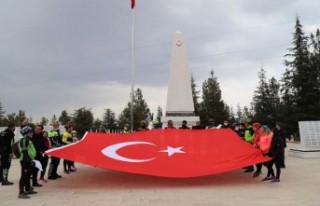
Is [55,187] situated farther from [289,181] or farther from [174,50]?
[174,50]

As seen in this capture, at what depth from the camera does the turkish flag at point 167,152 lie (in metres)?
9.77

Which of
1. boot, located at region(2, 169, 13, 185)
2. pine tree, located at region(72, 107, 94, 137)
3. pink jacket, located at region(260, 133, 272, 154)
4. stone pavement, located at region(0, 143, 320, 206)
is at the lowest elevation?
stone pavement, located at region(0, 143, 320, 206)

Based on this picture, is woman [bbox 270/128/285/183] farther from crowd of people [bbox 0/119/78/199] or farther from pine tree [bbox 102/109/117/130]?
pine tree [bbox 102/109/117/130]

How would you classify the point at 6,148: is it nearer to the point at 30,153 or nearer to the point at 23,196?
the point at 30,153

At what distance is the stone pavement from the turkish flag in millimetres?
467

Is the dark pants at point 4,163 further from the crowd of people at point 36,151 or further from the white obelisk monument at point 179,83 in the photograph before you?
the white obelisk monument at point 179,83

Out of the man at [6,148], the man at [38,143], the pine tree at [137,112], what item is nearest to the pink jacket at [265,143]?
the man at [38,143]

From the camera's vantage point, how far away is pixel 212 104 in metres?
56.4

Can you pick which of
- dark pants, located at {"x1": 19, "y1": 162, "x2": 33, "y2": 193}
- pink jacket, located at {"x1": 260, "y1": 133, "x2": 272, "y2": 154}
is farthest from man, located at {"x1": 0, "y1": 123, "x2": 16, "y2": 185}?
pink jacket, located at {"x1": 260, "y1": 133, "x2": 272, "y2": 154}

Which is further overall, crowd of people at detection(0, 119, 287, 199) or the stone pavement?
crowd of people at detection(0, 119, 287, 199)

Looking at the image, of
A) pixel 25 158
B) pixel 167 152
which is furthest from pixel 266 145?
pixel 25 158

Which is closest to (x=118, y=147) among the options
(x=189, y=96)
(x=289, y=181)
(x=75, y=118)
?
(x=289, y=181)

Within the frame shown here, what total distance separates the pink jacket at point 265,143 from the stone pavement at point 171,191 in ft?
2.93

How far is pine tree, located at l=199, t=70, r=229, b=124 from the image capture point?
2167 inches
